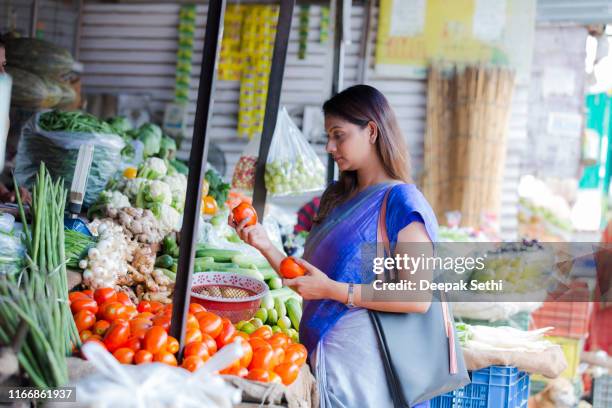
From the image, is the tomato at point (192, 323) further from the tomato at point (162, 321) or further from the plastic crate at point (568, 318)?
the plastic crate at point (568, 318)

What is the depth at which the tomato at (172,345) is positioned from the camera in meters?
2.34

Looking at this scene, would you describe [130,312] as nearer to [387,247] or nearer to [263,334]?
[263,334]

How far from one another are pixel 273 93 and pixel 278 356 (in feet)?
7.41

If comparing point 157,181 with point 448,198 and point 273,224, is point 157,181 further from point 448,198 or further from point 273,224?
point 448,198

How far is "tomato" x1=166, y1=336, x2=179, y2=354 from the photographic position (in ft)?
7.68

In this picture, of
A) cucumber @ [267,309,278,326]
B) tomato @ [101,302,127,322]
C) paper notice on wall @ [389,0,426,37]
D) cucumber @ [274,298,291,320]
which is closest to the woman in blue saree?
tomato @ [101,302,127,322]

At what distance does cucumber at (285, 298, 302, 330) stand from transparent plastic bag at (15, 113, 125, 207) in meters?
1.50

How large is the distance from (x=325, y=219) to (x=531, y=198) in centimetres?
715

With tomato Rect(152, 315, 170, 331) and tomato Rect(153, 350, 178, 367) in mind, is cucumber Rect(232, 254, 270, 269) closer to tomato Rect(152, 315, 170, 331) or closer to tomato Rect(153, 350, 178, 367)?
tomato Rect(152, 315, 170, 331)

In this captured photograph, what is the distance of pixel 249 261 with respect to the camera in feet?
14.7

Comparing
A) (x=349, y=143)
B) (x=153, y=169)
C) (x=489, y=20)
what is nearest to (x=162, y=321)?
(x=349, y=143)

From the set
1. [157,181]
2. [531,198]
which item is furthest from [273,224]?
[531,198]

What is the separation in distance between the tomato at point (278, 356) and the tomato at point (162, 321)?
414 millimetres

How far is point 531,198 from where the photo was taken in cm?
942
